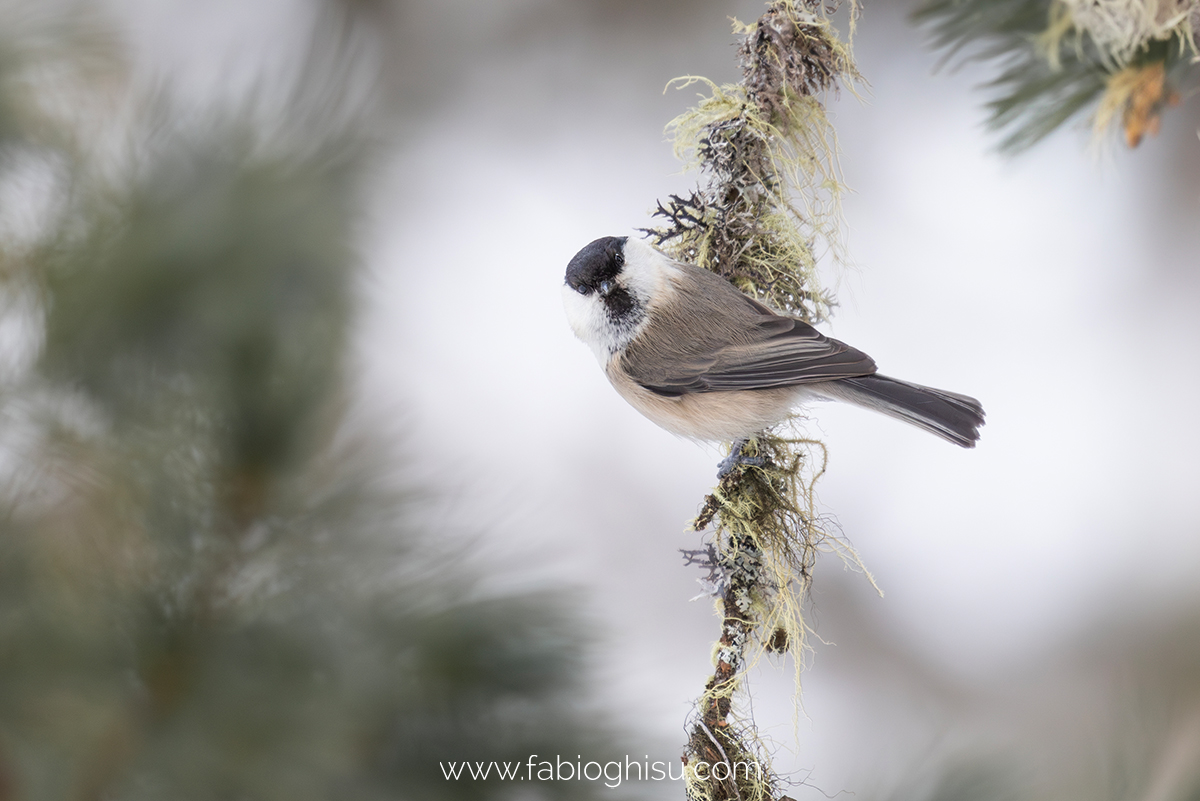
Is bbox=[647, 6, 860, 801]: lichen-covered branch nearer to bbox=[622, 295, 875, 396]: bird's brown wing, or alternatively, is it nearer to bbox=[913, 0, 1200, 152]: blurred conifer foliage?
bbox=[622, 295, 875, 396]: bird's brown wing

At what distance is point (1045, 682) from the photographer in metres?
1.85

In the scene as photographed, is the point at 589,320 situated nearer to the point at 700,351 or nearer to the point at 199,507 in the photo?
the point at 700,351

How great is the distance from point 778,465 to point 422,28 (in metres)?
2.15

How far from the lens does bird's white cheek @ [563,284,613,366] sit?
34.6 inches

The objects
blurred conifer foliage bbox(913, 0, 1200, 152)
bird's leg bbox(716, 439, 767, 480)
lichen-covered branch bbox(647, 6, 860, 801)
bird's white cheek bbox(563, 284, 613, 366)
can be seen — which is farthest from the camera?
bird's white cheek bbox(563, 284, 613, 366)

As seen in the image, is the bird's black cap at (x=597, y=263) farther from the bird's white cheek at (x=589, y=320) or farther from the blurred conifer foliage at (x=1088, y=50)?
the blurred conifer foliage at (x=1088, y=50)

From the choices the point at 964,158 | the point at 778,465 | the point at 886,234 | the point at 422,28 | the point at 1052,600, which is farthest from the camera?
the point at 422,28

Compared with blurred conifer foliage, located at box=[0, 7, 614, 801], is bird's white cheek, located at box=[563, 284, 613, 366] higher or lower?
higher

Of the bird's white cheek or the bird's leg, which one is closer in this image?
the bird's leg

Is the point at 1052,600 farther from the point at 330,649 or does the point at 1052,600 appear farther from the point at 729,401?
the point at 330,649

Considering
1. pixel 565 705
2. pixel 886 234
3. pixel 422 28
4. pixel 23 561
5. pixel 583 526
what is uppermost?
pixel 422 28

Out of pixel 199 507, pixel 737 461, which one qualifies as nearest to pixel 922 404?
pixel 737 461

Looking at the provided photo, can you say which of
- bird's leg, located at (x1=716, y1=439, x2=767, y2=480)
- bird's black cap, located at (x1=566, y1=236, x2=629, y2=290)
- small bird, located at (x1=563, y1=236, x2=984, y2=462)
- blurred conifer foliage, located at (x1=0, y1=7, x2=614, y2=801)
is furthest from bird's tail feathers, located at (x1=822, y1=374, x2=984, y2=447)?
blurred conifer foliage, located at (x1=0, y1=7, x2=614, y2=801)

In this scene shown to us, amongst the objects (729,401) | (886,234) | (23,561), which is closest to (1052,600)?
(886,234)
